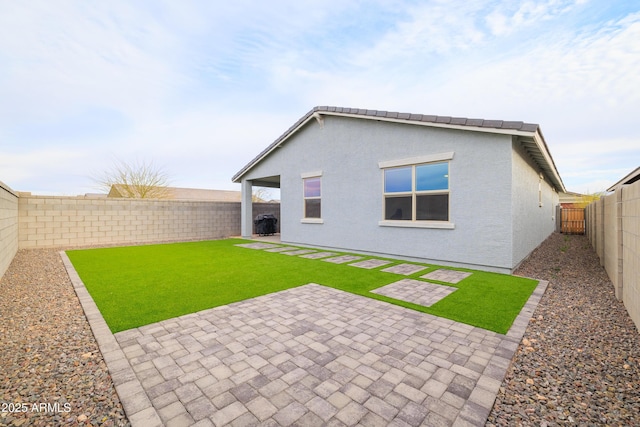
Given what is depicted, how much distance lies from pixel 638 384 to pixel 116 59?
14.4 meters

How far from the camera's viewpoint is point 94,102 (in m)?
12.7

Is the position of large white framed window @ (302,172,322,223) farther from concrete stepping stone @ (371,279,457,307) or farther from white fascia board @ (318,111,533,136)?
concrete stepping stone @ (371,279,457,307)

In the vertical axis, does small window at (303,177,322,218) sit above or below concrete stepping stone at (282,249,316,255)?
above

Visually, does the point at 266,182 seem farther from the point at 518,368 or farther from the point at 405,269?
the point at 518,368

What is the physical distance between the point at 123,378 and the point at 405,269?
6115 mm

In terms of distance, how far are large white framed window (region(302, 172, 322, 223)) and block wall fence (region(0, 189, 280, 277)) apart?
6.46 metres

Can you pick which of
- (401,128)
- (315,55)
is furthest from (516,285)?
(315,55)

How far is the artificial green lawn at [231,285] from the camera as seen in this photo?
13.9ft

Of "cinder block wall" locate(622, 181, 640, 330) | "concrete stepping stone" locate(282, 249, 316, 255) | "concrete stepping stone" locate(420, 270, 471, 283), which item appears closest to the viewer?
"cinder block wall" locate(622, 181, 640, 330)

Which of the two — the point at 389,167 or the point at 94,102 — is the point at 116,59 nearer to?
the point at 94,102

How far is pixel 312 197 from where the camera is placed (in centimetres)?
1129

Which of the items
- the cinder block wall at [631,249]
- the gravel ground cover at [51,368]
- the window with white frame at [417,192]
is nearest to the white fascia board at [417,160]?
the window with white frame at [417,192]

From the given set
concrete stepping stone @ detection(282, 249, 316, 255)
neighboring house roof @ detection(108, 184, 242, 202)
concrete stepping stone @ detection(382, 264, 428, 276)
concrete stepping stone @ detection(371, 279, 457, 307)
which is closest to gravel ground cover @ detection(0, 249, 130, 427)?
concrete stepping stone @ detection(371, 279, 457, 307)

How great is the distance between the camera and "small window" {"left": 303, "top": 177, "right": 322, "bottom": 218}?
11.1 metres
